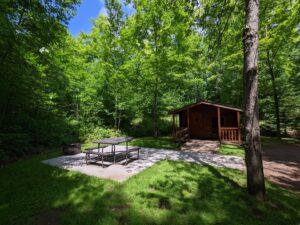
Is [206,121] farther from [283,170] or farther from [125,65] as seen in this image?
[125,65]

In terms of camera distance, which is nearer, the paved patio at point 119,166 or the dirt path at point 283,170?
the dirt path at point 283,170

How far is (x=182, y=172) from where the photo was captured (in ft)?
16.7

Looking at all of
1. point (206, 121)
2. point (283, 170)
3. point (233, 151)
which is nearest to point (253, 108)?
point (283, 170)

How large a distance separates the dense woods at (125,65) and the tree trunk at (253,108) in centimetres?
177

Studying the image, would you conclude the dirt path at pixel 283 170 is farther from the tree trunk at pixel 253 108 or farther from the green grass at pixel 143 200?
the tree trunk at pixel 253 108

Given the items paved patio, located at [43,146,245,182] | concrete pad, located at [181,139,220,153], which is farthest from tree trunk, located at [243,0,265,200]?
concrete pad, located at [181,139,220,153]

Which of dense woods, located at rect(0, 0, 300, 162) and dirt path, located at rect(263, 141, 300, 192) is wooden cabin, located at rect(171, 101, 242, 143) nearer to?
dense woods, located at rect(0, 0, 300, 162)

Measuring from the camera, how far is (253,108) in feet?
11.2

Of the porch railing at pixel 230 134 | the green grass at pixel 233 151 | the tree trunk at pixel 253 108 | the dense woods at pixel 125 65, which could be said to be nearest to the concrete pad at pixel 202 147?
the green grass at pixel 233 151

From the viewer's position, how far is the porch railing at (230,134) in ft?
33.7

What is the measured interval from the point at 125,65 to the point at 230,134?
358 inches

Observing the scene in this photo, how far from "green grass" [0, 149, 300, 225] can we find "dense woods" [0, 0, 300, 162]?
3654mm

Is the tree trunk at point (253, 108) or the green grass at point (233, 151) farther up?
the tree trunk at point (253, 108)

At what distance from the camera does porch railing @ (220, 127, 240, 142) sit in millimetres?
10266
